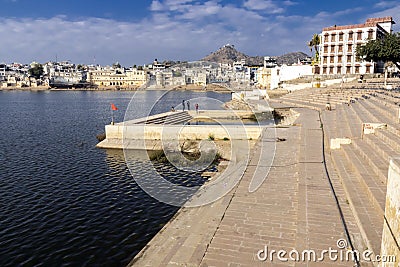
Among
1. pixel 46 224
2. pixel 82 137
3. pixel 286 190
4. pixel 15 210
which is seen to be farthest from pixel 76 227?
pixel 82 137

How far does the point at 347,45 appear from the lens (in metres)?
45.5

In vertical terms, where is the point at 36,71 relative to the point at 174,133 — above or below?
above

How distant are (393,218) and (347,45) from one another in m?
49.5

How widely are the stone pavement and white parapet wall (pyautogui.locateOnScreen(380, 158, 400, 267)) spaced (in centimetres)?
133

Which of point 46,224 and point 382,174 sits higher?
point 382,174

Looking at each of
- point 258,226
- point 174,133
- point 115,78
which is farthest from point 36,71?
point 258,226

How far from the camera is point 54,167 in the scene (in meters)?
14.8

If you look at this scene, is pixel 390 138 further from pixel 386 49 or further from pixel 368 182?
pixel 386 49

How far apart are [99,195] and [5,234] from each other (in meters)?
3.31

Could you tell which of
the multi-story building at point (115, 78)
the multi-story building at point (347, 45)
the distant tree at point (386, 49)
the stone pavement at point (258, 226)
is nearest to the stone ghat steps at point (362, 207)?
the stone pavement at point (258, 226)

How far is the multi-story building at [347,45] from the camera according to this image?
143 feet

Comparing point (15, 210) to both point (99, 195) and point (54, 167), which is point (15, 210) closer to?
point (99, 195)

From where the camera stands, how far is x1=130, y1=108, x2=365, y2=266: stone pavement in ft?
15.6

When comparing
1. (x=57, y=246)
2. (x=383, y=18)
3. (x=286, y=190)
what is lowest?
(x=57, y=246)
